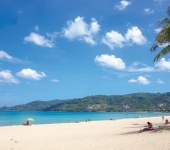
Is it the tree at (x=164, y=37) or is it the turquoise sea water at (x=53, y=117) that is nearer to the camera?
the tree at (x=164, y=37)

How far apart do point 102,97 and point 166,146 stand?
180058 millimetres

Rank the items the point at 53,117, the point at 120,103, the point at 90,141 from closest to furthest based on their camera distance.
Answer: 1. the point at 90,141
2. the point at 53,117
3. the point at 120,103

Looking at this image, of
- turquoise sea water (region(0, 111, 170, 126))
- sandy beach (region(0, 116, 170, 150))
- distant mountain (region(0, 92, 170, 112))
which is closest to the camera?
sandy beach (region(0, 116, 170, 150))

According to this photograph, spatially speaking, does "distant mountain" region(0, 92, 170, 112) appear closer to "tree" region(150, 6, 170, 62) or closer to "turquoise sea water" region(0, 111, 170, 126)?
"turquoise sea water" region(0, 111, 170, 126)

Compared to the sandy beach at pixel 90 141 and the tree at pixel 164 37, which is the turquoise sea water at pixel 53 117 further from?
the tree at pixel 164 37

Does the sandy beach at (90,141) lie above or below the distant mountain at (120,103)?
below

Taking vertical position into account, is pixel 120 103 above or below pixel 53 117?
above

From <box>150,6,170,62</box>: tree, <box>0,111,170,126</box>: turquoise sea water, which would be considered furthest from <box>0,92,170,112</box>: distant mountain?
<box>150,6,170,62</box>: tree

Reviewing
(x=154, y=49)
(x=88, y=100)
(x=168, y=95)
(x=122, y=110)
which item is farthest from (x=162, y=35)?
(x=88, y=100)

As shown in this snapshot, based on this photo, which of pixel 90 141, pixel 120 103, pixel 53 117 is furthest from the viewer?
pixel 120 103

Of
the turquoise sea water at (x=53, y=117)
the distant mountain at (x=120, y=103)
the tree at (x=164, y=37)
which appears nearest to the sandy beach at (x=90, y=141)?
the tree at (x=164, y=37)

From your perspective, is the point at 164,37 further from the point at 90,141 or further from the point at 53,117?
the point at 53,117

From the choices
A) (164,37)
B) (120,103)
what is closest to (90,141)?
(164,37)

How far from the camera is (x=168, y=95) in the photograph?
520 feet
